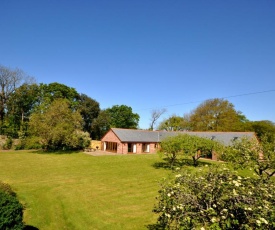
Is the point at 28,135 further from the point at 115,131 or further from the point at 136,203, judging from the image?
the point at 136,203

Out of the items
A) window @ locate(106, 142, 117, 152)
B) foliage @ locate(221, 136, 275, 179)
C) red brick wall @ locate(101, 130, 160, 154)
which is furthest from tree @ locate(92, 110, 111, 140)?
foliage @ locate(221, 136, 275, 179)

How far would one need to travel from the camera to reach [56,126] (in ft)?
120

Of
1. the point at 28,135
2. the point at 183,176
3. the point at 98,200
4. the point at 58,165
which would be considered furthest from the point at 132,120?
the point at 183,176

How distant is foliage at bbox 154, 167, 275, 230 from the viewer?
5.23 meters

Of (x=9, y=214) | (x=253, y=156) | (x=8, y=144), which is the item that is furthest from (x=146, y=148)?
(x=9, y=214)

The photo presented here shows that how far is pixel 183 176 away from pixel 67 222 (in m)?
7.50

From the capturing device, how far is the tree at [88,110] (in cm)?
5599

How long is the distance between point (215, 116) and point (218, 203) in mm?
60428

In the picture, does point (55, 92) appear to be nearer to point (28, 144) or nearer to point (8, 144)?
point (28, 144)

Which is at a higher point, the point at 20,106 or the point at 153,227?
the point at 20,106

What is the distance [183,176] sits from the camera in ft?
23.5

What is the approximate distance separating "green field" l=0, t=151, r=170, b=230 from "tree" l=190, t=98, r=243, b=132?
41.5m

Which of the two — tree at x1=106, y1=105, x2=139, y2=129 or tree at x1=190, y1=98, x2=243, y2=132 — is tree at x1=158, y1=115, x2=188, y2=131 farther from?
tree at x1=106, y1=105, x2=139, y2=129

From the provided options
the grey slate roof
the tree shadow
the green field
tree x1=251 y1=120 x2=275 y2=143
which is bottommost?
the tree shadow
